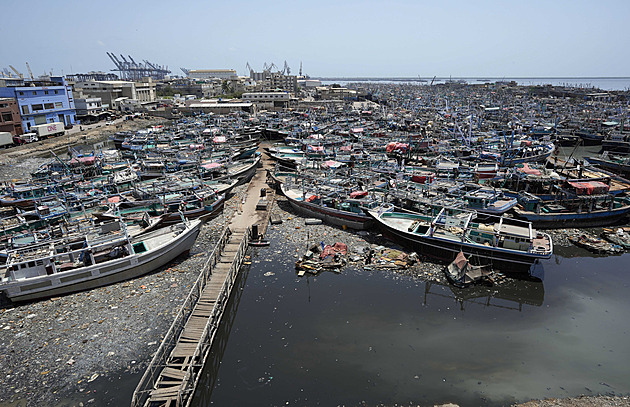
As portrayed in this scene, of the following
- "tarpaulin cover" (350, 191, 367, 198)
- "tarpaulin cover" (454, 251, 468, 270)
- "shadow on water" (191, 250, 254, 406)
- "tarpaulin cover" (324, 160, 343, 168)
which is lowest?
"shadow on water" (191, 250, 254, 406)

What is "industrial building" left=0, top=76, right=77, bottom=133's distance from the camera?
194 ft

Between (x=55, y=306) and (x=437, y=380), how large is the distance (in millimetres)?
19097

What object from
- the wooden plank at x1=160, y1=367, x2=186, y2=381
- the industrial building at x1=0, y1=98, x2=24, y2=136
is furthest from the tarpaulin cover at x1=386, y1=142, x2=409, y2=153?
the industrial building at x1=0, y1=98, x2=24, y2=136

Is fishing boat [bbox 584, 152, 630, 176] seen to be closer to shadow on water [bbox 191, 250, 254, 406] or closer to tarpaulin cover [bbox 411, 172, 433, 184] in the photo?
tarpaulin cover [bbox 411, 172, 433, 184]

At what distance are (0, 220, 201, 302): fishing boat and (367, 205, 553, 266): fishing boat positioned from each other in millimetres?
14366

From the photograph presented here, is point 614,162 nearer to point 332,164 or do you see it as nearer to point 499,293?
point 332,164

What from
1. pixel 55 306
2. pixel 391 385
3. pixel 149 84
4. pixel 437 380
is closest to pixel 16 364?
pixel 55 306

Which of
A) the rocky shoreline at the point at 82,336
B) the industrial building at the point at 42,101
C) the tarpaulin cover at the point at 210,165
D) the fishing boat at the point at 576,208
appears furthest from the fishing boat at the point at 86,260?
the industrial building at the point at 42,101

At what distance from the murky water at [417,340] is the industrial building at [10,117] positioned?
57.5 metres

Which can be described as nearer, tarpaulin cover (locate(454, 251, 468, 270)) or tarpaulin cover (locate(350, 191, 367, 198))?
tarpaulin cover (locate(454, 251, 468, 270))

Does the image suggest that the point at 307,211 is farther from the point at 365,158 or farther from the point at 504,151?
the point at 504,151

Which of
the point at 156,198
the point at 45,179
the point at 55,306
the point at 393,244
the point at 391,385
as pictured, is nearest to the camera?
the point at 391,385

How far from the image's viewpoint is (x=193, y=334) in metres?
15.9

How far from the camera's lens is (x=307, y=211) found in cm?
3062
